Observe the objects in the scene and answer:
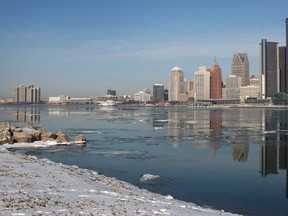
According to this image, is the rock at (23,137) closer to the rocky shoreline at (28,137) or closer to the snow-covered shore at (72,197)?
the rocky shoreline at (28,137)

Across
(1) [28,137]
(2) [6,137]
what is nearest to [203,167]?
(1) [28,137]

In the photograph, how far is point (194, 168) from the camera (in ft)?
80.0

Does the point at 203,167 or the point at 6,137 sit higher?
the point at 6,137

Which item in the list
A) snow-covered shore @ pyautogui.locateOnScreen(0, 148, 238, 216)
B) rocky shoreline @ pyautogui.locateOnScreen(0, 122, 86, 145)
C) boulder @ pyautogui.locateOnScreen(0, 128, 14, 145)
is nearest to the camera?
snow-covered shore @ pyautogui.locateOnScreen(0, 148, 238, 216)

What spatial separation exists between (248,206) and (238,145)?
2103 cm

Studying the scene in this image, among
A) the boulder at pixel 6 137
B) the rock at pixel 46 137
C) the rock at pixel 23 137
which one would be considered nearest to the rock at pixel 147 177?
the rock at pixel 46 137

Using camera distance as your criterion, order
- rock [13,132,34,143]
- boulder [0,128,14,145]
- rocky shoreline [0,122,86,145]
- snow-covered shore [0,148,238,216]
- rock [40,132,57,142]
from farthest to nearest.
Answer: rock [40,132,57,142] < rock [13,132,34,143] < rocky shoreline [0,122,86,145] < boulder [0,128,14,145] < snow-covered shore [0,148,238,216]

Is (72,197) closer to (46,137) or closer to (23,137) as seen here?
(23,137)

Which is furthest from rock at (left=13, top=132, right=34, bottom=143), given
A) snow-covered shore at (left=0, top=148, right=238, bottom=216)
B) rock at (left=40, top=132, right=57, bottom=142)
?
snow-covered shore at (left=0, top=148, right=238, bottom=216)

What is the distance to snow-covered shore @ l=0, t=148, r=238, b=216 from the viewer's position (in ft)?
38.4

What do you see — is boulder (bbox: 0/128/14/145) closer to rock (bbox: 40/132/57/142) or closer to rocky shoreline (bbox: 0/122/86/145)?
rocky shoreline (bbox: 0/122/86/145)

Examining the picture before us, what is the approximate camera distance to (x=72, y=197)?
13672 mm

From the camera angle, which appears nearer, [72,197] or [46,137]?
[72,197]

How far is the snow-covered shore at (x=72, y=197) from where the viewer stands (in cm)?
1171
